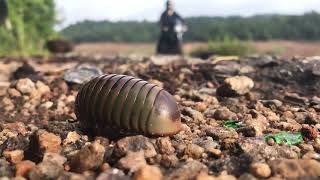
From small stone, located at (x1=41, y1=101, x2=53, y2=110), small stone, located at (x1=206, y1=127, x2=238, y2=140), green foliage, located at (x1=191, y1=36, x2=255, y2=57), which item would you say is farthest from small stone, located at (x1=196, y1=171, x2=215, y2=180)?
green foliage, located at (x1=191, y1=36, x2=255, y2=57)

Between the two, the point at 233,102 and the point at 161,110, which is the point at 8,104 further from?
the point at 161,110

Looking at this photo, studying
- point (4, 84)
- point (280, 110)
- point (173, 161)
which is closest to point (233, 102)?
point (280, 110)

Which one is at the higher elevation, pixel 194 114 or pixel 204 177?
pixel 204 177

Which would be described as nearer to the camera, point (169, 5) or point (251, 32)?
point (169, 5)

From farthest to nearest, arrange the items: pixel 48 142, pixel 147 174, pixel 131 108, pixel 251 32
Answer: pixel 251 32 < pixel 131 108 < pixel 48 142 < pixel 147 174

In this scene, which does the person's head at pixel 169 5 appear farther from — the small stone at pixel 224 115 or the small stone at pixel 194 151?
the small stone at pixel 194 151

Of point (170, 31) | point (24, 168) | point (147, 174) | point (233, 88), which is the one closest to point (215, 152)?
point (147, 174)

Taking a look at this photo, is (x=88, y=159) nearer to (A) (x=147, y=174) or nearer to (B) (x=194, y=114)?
(A) (x=147, y=174)
